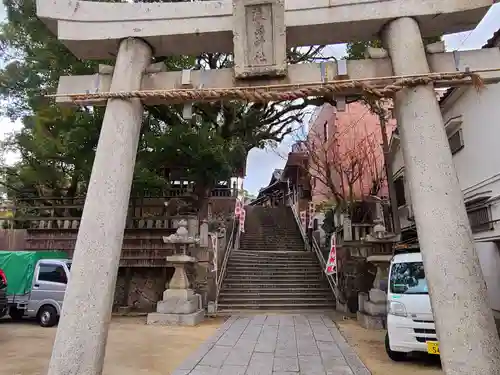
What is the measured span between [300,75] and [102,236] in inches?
119

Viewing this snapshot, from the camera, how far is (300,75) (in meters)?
4.80

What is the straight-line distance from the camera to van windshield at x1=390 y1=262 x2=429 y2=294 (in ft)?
23.6

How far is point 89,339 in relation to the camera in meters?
3.99

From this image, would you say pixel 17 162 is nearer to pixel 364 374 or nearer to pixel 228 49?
pixel 228 49

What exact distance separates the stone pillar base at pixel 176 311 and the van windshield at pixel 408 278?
21.1 feet

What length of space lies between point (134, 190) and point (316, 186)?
15.6 metres

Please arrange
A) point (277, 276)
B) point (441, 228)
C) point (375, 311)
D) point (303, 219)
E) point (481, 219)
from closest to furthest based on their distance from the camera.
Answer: point (441, 228) → point (481, 219) → point (375, 311) → point (277, 276) → point (303, 219)

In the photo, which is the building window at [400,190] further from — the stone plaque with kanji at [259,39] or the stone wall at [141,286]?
the stone plaque with kanji at [259,39]

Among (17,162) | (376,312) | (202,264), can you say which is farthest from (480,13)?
(17,162)

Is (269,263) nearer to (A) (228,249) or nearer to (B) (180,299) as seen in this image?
(A) (228,249)

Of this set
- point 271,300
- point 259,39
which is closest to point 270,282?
point 271,300

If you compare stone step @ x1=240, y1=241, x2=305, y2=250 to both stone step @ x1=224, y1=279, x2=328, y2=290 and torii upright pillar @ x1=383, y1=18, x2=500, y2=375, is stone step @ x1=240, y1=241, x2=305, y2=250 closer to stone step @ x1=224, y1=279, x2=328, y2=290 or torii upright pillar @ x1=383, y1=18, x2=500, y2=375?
stone step @ x1=224, y1=279, x2=328, y2=290

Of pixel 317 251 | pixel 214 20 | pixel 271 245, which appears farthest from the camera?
pixel 271 245

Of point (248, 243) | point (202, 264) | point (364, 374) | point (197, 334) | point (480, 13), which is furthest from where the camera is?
point (248, 243)
